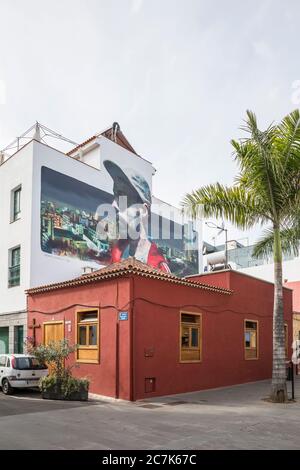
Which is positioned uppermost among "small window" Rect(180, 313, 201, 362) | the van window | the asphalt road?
"small window" Rect(180, 313, 201, 362)

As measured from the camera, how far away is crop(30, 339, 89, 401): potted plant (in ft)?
47.5

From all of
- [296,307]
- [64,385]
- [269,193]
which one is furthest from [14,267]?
[296,307]

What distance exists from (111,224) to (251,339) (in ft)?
36.6

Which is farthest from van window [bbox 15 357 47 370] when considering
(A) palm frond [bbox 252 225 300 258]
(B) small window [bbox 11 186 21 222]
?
(B) small window [bbox 11 186 21 222]

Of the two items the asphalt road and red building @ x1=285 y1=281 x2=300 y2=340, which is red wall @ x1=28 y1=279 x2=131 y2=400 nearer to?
the asphalt road

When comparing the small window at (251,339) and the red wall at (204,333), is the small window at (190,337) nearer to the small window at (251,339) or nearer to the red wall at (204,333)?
the red wall at (204,333)

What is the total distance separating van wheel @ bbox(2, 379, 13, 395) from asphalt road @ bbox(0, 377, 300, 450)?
77 centimetres

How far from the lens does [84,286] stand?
17094mm

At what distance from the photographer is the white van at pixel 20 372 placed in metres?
16.0

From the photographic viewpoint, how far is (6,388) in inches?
637

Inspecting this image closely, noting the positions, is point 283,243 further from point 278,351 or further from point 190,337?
point 278,351

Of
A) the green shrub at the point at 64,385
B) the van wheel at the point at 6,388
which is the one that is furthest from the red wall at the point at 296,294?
the van wheel at the point at 6,388

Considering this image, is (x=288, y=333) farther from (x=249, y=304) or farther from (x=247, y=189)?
(x=247, y=189)
